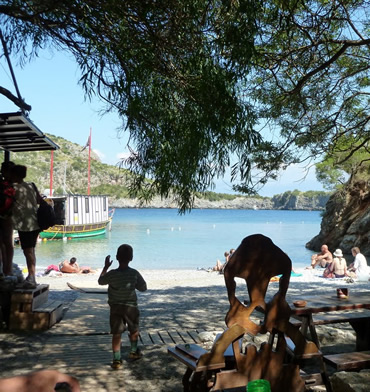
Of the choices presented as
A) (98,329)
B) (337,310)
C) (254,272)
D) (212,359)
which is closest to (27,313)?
(98,329)

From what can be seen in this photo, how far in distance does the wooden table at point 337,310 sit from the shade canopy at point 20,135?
3578mm

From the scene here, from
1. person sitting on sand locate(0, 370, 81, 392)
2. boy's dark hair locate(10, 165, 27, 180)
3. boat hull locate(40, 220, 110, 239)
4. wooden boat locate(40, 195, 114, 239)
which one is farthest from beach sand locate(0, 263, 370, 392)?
wooden boat locate(40, 195, 114, 239)

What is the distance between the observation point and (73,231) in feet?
149

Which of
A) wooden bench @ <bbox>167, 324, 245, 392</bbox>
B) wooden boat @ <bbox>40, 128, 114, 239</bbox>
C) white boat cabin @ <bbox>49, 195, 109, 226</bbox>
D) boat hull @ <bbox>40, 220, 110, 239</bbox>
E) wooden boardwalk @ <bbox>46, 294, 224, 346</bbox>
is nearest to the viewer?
wooden bench @ <bbox>167, 324, 245, 392</bbox>

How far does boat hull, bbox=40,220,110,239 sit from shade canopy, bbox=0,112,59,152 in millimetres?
34691

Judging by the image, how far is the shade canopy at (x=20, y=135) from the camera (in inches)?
214

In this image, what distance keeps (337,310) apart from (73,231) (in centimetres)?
4239

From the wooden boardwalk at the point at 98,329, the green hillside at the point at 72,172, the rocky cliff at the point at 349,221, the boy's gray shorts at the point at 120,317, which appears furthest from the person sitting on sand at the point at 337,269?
the green hillside at the point at 72,172

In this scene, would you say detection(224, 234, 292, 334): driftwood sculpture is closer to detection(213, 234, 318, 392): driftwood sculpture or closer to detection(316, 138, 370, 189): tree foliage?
detection(213, 234, 318, 392): driftwood sculpture

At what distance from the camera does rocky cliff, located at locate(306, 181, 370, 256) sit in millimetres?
27656

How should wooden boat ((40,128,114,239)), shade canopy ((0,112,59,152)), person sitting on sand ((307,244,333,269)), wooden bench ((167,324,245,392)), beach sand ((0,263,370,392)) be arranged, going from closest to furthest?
wooden bench ((167,324,245,392))
beach sand ((0,263,370,392))
shade canopy ((0,112,59,152))
person sitting on sand ((307,244,333,269))
wooden boat ((40,128,114,239))

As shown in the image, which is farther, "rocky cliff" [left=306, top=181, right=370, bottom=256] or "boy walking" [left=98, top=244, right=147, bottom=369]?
"rocky cliff" [left=306, top=181, right=370, bottom=256]

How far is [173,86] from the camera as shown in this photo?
456cm

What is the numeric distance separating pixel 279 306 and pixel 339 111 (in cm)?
556
